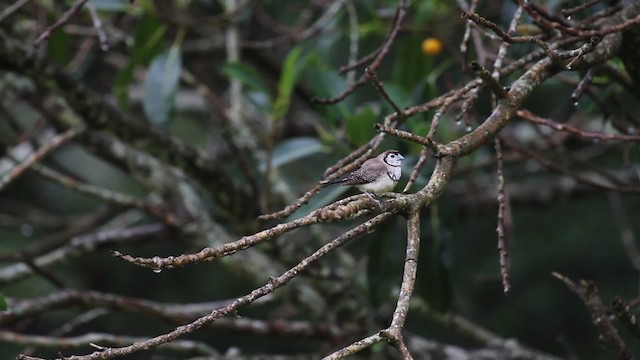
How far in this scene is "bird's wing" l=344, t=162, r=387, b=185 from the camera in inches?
67.6

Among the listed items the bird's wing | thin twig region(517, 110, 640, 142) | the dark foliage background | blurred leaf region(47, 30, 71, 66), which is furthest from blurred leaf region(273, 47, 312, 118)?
the bird's wing

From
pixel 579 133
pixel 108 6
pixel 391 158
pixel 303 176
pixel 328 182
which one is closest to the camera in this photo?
pixel 328 182

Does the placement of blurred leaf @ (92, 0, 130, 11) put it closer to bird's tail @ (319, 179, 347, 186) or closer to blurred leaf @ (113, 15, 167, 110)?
blurred leaf @ (113, 15, 167, 110)

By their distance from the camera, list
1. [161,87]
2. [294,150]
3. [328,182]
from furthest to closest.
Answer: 1. [161,87]
2. [294,150]
3. [328,182]

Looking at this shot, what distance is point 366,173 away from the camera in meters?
1.73

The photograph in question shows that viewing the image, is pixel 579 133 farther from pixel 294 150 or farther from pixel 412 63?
pixel 412 63

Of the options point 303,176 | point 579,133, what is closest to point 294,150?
point 579,133

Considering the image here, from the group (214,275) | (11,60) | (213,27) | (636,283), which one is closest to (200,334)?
(214,275)

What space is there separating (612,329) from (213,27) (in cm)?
246

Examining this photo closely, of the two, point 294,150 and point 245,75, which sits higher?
point 245,75

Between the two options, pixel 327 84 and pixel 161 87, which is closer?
pixel 327 84

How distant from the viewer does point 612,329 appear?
6.84ft

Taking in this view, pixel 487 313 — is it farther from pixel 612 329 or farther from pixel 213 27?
pixel 612 329

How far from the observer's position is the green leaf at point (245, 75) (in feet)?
10.1
